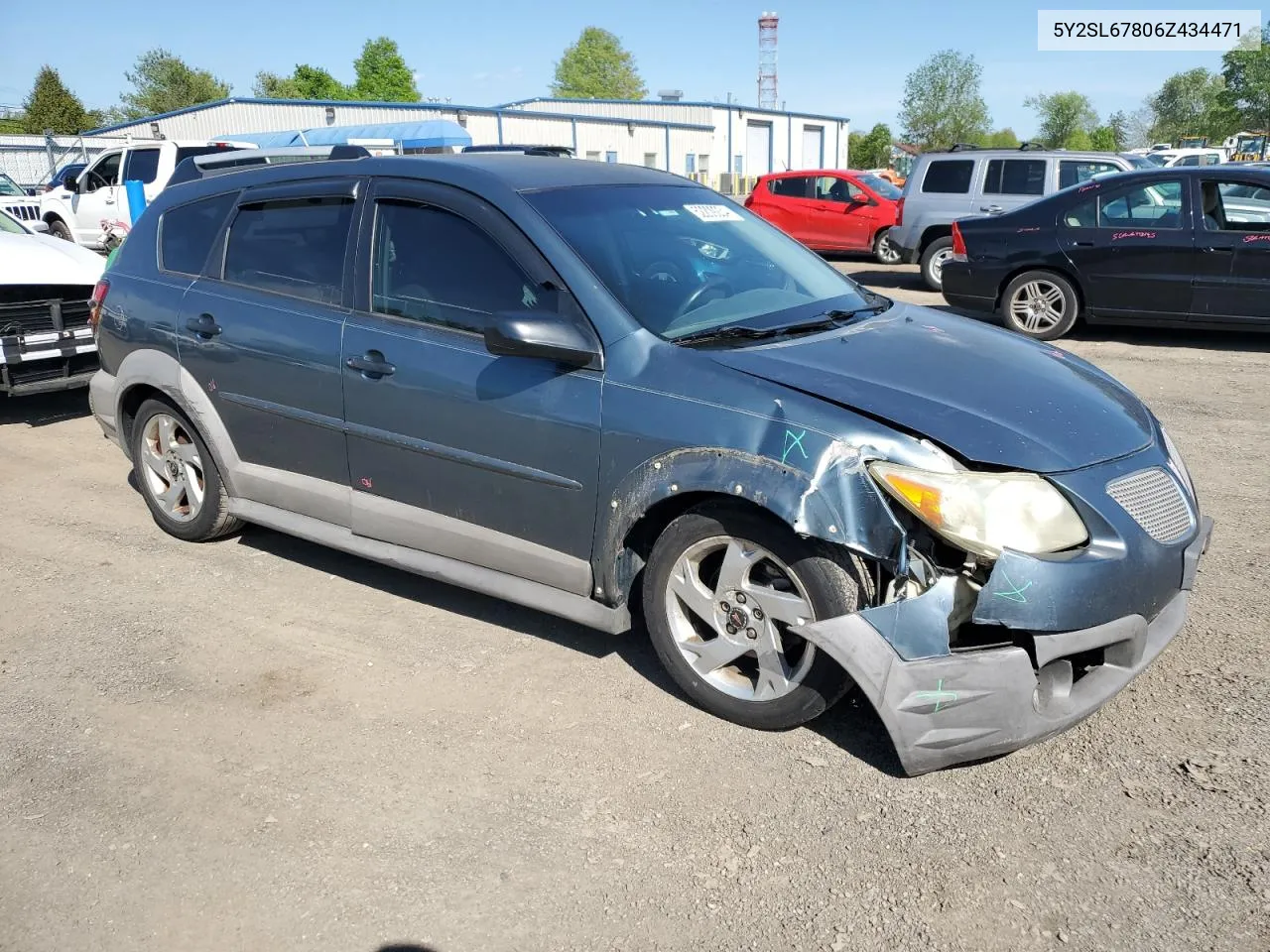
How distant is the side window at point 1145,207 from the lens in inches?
364

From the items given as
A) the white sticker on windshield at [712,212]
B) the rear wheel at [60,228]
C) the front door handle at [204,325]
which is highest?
the rear wheel at [60,228]

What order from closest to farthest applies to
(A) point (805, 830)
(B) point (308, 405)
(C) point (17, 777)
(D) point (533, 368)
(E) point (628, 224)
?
(A) point (805, 830) → (C) point (17, 777) → (D) point (533, 368) → (E) point (628, 224) → (B) point (308, 405)

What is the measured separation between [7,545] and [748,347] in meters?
4.06

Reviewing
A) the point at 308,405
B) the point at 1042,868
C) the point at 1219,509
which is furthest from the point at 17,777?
the point at 1219,509

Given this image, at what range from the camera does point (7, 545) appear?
5.24 metres

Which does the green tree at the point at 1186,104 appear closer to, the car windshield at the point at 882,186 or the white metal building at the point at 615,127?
the white metal building at the point at 615,127

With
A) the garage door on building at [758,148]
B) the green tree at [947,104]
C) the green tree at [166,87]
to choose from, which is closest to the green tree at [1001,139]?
the green tree at [947,104]

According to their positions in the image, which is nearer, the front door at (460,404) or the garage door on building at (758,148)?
the front door at (460,404)

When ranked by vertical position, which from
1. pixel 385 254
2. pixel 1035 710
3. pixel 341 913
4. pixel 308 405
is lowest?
pixel 341 913

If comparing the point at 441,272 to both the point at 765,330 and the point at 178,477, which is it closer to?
the point at 765,330

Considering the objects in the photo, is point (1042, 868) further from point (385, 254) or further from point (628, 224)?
point (385, 254)

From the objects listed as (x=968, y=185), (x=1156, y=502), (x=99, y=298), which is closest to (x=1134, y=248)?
(x=968, y=185)

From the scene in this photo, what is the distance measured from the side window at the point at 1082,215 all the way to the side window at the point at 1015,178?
180 inches

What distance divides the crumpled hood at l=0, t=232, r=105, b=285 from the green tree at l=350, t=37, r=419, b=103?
248 feet
